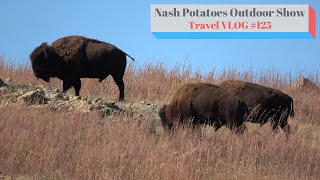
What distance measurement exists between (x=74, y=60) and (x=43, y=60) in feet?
2.86

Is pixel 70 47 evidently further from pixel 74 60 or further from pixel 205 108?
pixel 205 108

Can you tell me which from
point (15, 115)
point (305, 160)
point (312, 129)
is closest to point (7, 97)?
point (15, 115)

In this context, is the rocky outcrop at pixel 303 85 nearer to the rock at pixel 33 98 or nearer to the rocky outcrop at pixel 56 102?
the rocky outcrop at pixel 56 102

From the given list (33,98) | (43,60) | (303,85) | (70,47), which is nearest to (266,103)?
(33,98)

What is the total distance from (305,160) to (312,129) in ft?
19.2

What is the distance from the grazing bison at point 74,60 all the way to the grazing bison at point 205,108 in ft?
14.4

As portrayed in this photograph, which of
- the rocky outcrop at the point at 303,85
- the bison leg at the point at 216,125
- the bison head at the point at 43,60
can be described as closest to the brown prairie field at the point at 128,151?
the bison leg at the point at 216,125

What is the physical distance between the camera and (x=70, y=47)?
1457 cm

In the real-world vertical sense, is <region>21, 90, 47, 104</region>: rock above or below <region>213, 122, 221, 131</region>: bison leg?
above

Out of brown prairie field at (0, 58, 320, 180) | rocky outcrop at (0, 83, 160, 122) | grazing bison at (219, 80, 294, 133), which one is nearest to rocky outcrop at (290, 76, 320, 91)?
grazing bison at (219, 80, 294, 133)

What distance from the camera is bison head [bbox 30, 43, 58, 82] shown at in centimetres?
1416

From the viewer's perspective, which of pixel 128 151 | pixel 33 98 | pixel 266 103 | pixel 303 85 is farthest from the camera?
pixel 303 85

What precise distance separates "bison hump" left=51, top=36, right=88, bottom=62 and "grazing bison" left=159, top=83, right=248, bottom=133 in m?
4.74

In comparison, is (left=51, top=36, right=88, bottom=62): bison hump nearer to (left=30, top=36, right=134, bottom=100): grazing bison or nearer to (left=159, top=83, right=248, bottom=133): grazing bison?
(left=30, top=36, right=134, bottom=100): grazing bison
